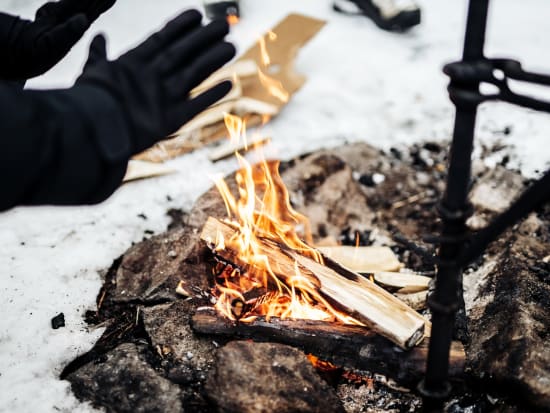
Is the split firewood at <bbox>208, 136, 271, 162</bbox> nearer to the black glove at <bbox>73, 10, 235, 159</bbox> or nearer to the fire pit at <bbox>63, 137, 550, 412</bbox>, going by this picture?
the fire pit at <bbox>63, 137, 550, 412</bbox>

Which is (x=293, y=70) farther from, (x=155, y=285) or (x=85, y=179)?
(x=85, y=179)

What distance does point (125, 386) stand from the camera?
8.27ft

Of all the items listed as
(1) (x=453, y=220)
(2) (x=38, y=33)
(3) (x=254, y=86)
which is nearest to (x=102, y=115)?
(2) (x=38, y=33)

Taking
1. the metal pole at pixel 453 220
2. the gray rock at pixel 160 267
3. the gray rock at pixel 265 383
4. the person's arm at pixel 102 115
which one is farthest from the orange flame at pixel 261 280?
the person's arm at pixel 102 115

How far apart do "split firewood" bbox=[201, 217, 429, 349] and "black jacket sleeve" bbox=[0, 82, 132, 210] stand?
42.3 inches

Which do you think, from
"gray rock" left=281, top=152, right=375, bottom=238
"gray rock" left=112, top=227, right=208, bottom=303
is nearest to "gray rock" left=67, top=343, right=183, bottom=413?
"gray rock" left=112, top=227, right=208, bottom=303

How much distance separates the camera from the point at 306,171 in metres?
4.10

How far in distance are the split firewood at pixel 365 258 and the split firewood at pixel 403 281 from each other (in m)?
0.09

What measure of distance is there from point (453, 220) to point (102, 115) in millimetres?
1214

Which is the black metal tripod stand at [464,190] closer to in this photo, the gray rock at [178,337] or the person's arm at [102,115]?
the person's arm at [102,115]

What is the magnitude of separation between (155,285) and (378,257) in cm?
126

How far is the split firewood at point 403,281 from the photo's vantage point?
3076 mm

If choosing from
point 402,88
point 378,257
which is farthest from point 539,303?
point 402,88

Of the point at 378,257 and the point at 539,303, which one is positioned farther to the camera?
the point at 378,257
